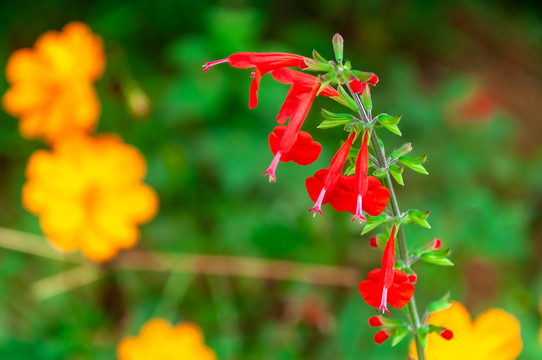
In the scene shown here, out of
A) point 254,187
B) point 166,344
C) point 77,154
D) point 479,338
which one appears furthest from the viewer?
point 254,187

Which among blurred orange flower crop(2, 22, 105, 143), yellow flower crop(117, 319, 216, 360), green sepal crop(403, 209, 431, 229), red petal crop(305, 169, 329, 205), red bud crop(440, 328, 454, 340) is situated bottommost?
yellow flower crop(117, 319, 216, 360)

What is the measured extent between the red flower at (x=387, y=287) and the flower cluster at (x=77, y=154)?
1.04 metres

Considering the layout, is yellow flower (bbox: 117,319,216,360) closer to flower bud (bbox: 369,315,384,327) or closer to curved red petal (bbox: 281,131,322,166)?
flower bud (bbox: 369,315,384,327)

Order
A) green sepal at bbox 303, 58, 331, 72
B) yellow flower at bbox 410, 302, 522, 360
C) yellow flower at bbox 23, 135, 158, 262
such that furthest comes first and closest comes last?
1. yellow flower at bbox 23, 135, 158, 262
2. yellow flower at bbox 410, 302, 522, 360
3. green sepal at bbox 303, 58, 331, 72

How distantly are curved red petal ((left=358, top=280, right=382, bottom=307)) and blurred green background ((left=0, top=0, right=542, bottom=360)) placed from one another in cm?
77

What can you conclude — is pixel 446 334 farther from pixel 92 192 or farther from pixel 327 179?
pixel 92 192

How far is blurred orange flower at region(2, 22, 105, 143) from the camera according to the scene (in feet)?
4.86

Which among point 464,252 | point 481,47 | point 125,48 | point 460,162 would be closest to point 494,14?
point 481,47

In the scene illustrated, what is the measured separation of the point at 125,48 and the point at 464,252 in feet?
3.96

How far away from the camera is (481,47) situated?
228 centimetres

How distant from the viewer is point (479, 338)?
76 cm

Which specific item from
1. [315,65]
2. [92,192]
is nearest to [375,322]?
[315,65]

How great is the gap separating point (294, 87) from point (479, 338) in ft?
1.50

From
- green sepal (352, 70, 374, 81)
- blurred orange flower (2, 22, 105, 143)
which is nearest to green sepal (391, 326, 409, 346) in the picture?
green sepal (352, 70, 374, 81)
